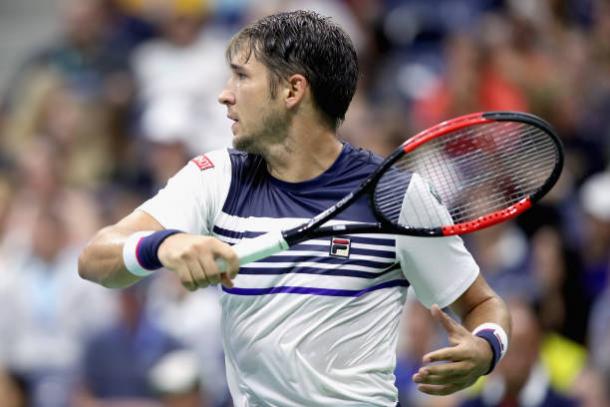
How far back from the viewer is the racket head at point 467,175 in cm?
422

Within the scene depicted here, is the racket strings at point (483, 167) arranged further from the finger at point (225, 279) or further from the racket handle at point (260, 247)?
the finger at point (225, 279)

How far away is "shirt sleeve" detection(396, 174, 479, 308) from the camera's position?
4.26m

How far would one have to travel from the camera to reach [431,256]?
4.30 meters

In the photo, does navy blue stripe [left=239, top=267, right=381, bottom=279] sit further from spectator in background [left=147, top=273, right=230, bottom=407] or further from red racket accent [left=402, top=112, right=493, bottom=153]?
spectator in background [left=147, top=273, right=230, bottom=407]

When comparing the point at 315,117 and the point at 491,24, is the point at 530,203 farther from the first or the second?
the point at 491,24

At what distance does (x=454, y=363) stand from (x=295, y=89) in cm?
103

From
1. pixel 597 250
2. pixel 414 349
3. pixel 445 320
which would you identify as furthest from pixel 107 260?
pixel 597 250

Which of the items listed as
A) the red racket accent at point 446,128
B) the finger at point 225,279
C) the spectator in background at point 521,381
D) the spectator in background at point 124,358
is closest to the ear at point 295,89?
the red racket accent at point 446,128

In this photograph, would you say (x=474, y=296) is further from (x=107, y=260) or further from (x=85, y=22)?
(x=85, y=22)

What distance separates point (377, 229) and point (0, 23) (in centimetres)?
1002

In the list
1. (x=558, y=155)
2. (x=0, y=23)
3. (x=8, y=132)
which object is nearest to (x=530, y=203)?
(x=558, y=155)

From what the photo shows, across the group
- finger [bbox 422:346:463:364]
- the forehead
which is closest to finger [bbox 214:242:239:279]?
finger [bbox 422:346:463:364]

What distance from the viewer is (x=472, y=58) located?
9.00 metres

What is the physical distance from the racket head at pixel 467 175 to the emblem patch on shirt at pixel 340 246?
0.45 ft
